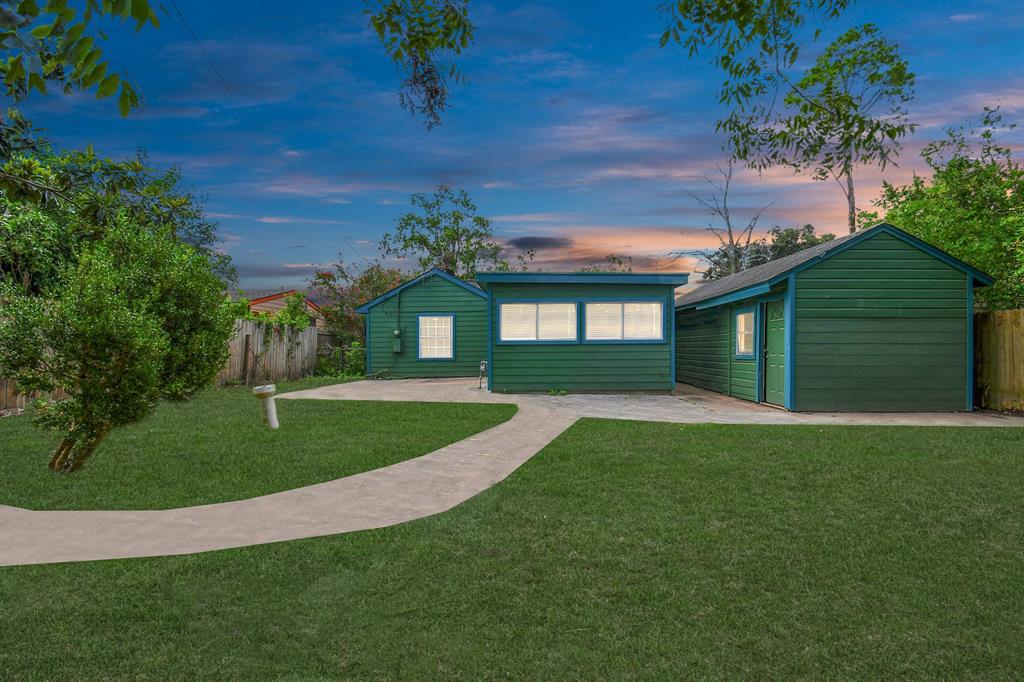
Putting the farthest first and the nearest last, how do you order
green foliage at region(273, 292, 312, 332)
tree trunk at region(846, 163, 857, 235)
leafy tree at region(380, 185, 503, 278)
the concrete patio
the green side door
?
leafy tree at region(380, 185, 503, 278)
tree trunk at region(846, 163, 857, 235)
green foliage at region(273, 292, 312, 332)
the green side door
the concrete patio

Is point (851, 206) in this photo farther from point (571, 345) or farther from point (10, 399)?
point (10, 399)

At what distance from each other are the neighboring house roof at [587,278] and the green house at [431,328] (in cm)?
596

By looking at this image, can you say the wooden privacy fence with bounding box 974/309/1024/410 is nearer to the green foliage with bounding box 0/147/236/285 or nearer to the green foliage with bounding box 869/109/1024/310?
the green foliage with bounding box 869/109/1024/310

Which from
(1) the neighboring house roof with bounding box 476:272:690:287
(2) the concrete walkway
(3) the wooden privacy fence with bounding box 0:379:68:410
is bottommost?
(2) the concrete walkway

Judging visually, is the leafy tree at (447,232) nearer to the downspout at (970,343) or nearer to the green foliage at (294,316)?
the green foliage at (294,316)

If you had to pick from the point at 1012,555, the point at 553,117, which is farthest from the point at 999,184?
the point at 1012,555

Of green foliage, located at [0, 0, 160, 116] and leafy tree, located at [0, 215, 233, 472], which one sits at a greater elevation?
green foliage, located at [0, 0, 160, 116]

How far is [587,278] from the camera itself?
1538 cm

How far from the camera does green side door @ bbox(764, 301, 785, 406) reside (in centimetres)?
1302

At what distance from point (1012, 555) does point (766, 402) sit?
31.4ft

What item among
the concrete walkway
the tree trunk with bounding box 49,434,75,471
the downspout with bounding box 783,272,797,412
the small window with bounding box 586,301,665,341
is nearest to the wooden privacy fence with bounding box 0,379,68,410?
the tree trunk with bounding box 49,434,75,471

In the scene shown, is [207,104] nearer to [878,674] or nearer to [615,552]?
[615,552]

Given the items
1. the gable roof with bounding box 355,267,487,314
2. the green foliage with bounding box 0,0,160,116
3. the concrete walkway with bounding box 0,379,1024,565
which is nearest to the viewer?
the green foliage with bounding box 0,0,160,116

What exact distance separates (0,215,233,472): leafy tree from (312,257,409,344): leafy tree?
19.1 m
